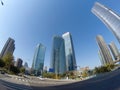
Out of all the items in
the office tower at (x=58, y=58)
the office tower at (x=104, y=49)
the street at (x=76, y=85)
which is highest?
the office tower at (x=104, y=49)

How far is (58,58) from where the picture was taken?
80688 millimetres

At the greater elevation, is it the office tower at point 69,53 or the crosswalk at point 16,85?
the office tower at point 69,53

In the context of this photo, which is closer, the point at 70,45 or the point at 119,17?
the point at 70,45

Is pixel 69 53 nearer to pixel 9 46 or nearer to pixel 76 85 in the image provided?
pixel 9 46

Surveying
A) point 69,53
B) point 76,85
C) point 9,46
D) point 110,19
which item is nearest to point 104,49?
point 110,19

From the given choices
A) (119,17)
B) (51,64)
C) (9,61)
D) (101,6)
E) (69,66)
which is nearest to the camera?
(9,61)

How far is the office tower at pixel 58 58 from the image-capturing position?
7762 centimetres

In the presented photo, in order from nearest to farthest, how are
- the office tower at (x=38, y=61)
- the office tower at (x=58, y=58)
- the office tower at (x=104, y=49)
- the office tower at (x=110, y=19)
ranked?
the office tower at (x=58, y=58) < the office tower at (x=38, y=61) < the office tower at (x=110, y=19) < the office tower at (x=104, y=49)

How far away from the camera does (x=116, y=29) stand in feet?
359

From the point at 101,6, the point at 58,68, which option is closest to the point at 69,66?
the point at 58,68

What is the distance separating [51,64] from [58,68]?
168 inches

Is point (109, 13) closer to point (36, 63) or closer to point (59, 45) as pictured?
point (59, 45)

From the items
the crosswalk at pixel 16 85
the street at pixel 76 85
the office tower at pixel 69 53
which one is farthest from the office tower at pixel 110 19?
the crosswalk at pixel 16 85

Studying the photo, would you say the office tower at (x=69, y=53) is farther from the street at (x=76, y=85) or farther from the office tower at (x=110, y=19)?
the street at (x=76, y=85)
